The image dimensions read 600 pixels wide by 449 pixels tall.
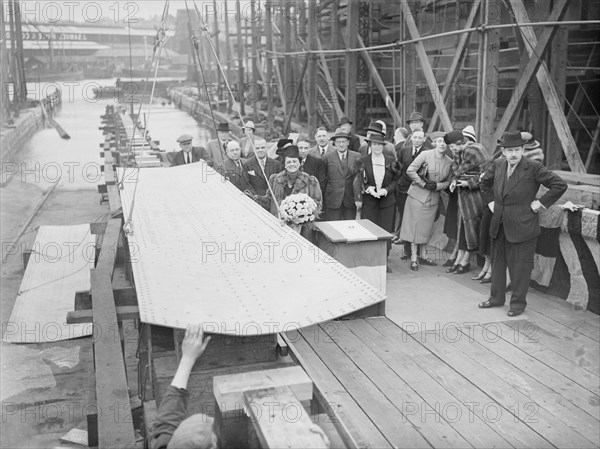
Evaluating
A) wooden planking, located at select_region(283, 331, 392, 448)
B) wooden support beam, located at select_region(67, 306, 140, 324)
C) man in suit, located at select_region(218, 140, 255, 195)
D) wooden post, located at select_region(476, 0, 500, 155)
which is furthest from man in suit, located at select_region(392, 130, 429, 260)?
wooden support beam, located at select_region(67, 306, 140, 324)

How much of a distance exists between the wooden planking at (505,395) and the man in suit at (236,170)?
10.3ft

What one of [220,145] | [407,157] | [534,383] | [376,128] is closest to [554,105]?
[407,157]

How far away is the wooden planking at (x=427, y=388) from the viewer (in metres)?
4.86

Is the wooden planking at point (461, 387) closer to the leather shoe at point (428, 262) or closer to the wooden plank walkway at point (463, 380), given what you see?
the wooden plank walkway at point (463, 380)

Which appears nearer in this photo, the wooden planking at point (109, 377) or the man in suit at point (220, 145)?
the wooden planking at point (109, 377)

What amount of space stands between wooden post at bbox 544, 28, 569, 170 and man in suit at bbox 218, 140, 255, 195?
6.11 m

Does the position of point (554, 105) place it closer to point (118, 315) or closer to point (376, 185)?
point (376, 185)

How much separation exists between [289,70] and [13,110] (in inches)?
632

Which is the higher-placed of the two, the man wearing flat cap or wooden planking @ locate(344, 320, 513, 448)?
the man wearing flat cap

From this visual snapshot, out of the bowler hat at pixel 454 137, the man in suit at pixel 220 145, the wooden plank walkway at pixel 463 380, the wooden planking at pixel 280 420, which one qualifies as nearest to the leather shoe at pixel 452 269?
the bowler hat at pixel 454 137

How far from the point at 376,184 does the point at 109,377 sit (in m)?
5.08

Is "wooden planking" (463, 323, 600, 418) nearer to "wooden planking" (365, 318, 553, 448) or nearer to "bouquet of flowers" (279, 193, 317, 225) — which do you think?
"wooden planking" (365, 318, 553, 448)

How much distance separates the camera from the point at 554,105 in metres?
9.96

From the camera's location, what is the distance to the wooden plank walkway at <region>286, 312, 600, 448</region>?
491 cm
